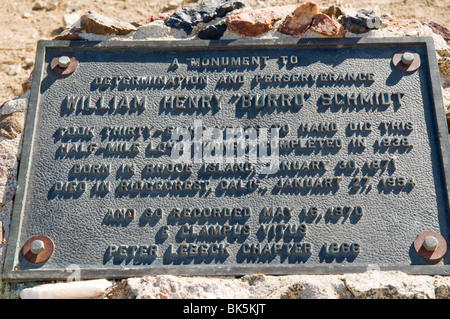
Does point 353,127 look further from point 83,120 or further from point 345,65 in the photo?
point 83,120

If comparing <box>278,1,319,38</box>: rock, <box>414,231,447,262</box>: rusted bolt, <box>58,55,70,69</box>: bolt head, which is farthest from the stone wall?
<box>58,55,70,69</box>: bolt head

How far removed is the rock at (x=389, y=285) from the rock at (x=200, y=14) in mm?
2117

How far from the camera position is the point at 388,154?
352 centimetres

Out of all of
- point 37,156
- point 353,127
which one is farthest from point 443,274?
point 37,156

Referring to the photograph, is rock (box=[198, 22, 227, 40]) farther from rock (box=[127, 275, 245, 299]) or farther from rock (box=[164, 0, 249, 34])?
rock (box=[127, 275, 245, 299])

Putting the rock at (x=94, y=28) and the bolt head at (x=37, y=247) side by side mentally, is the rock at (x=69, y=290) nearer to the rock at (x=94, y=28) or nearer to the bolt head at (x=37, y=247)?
the bolt head at (x=37, y=247)

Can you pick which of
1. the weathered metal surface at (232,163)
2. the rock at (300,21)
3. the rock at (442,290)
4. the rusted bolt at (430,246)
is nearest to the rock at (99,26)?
the weathered metal surface at (232,163)

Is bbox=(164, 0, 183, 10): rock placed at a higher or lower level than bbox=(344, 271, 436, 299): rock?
higher

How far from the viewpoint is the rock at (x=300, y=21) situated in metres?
3.99

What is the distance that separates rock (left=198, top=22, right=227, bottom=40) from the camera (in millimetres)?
4012

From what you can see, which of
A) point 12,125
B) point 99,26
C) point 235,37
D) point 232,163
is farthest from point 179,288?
point 99,26

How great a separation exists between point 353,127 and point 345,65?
52 cm

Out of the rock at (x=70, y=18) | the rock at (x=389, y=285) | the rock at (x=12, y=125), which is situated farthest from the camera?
the rock at (x=70, y=18)

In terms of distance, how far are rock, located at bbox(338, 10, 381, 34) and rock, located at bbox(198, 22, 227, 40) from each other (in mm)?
877
